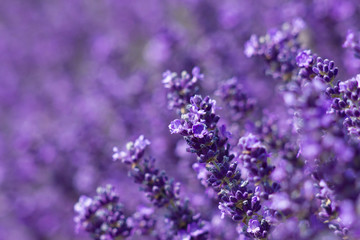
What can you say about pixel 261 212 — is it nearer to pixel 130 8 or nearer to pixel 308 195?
pixel 308 195

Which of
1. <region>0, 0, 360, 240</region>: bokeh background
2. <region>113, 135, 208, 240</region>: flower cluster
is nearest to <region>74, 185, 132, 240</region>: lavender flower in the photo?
<region>113, 135, 208, 240</region>: flower cluster

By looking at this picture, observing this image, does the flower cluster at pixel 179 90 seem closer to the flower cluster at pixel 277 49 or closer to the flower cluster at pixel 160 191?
the flower cluster at pixel 160 191

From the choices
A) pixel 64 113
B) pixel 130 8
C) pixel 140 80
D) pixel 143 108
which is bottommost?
pixel 143 108

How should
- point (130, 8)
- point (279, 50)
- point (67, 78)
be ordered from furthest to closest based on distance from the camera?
point (130, 8) < point (67, 78) < point (279, 50)

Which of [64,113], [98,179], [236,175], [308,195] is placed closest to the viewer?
[308,195]

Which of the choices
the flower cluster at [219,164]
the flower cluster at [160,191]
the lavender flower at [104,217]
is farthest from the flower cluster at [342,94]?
the lavender flower at [104,217]

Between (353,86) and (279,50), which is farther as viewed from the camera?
(279,50)

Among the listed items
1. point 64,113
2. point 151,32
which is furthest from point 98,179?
point 151,32

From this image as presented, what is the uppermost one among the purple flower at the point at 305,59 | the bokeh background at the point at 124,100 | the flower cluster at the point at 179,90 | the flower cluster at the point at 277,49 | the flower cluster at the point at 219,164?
the bokeh background at the point at 124,100

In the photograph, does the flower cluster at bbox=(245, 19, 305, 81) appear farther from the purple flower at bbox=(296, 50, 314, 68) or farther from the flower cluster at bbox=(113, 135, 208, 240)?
the flower cluster at bbox=(113, 135, 208, 240)
